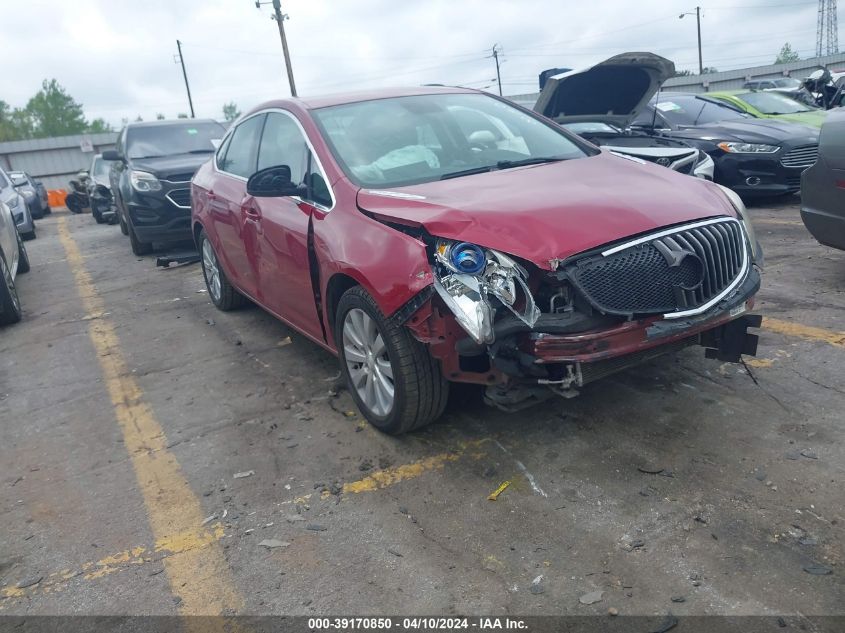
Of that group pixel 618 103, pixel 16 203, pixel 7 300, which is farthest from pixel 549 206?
pixel 16 203

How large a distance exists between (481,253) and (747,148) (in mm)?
7308

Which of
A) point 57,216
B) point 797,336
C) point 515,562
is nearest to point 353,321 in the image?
point 515,562

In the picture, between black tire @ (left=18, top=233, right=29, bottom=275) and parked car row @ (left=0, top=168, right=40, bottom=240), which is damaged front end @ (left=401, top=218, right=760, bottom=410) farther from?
parked car row @ (left=0, top=168, right=40, bottom=240)

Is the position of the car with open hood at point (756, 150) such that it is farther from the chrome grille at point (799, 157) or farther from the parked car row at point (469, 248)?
the parked car row at point (469, 248)

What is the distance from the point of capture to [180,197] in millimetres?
9297

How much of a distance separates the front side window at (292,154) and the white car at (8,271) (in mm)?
3423

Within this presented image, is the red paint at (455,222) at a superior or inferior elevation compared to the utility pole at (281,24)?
inferior

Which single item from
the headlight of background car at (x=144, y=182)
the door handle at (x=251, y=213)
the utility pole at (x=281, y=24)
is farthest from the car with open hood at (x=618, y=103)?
the utility pole at (x=281, y=24)

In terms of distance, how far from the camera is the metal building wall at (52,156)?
3434cm

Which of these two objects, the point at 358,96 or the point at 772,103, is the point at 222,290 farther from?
the point at 772,103

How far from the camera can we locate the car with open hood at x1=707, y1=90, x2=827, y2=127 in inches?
408

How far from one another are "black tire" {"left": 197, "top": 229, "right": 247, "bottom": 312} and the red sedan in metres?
1.77

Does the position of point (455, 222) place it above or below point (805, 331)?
above

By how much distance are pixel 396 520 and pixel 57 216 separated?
67.1 ft
